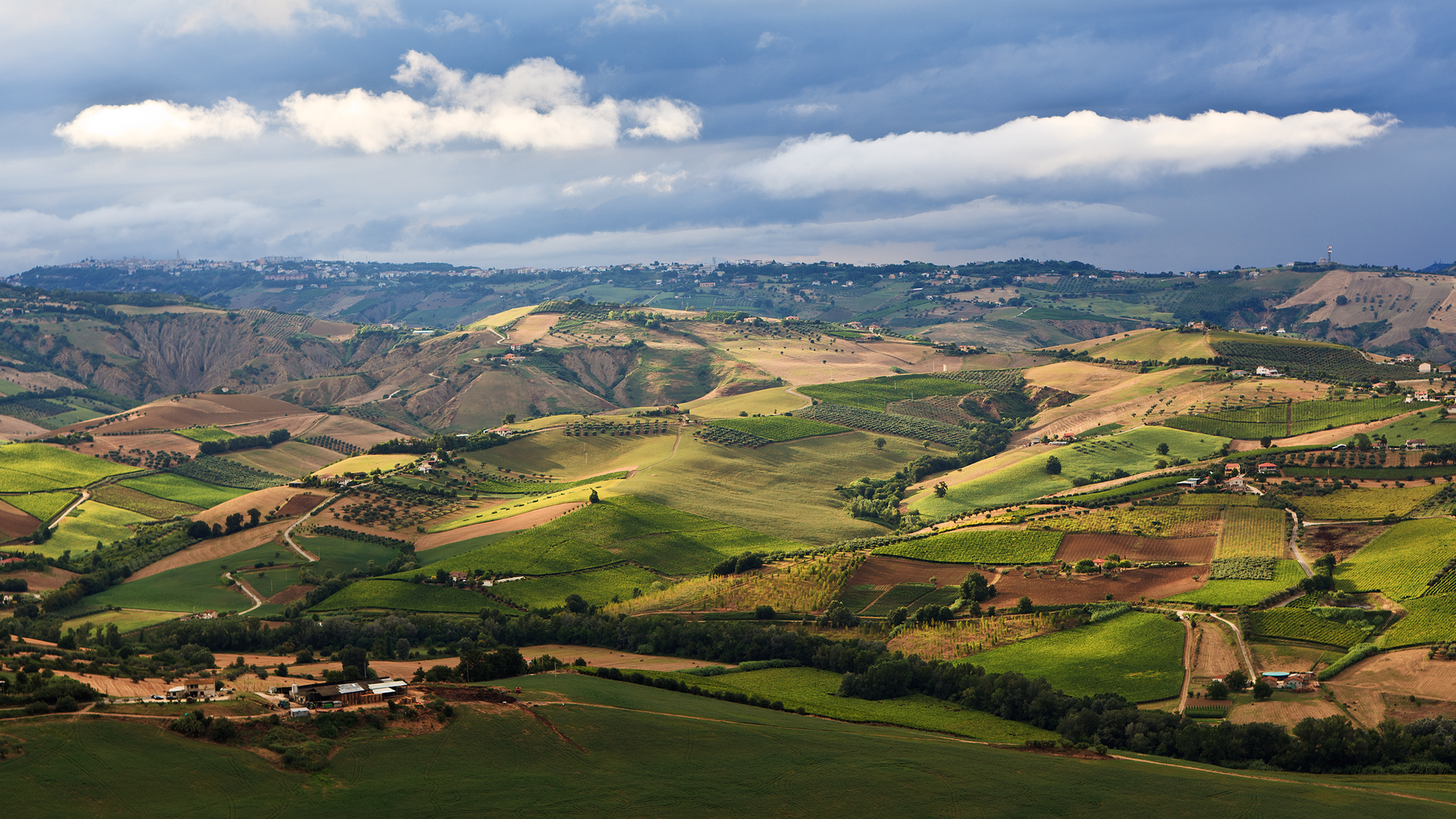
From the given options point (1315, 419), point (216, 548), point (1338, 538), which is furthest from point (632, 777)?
point (1315, 419)

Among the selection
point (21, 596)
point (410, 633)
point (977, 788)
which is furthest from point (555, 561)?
point (977, 788)

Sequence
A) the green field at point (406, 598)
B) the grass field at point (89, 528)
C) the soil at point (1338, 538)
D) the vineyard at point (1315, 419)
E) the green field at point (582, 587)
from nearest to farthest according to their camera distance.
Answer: the soil at point (1338, 538), the green field at point (406, 598), the green field at point (582, 587), the grass field at point (89, 528), the vineyard at point (1315, 419)

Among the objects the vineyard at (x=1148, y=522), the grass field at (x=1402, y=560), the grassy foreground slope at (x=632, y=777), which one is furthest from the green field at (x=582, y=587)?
the grass field at (x=1402, y=560)

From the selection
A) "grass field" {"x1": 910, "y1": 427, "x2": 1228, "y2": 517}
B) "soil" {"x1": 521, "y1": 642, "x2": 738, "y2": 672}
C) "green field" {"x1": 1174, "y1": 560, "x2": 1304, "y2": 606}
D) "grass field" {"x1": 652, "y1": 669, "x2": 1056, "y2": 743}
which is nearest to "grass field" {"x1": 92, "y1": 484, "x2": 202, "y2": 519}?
"soil" {"x1": 521, "y1": 642, "x2": 738, "y2": 672}

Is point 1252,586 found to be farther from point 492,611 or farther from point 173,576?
point 173,576

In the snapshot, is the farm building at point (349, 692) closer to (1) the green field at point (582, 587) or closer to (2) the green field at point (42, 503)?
(1) the green field at point (582, 587)

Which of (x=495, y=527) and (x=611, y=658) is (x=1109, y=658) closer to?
(x=611, y=658)
